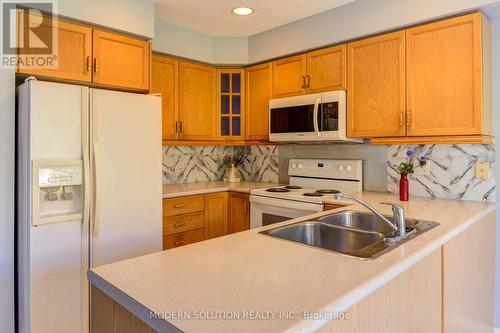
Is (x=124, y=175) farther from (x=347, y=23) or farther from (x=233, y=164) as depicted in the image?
(x=347, y=23)

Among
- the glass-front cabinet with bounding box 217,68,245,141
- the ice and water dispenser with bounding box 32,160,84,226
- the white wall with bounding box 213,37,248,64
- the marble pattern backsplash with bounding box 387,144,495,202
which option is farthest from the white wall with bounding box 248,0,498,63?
the ice and water dispenser with bounding box 32,160,84,226

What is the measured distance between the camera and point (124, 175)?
6.84ft

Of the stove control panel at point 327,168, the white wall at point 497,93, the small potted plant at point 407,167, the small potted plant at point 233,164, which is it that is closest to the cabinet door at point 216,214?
the small potted plant at point 233,164

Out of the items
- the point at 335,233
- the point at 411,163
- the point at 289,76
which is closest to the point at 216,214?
the point at 289,76

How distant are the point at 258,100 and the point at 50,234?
2.20 meters

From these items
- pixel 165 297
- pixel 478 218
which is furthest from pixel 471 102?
pixel 165 297

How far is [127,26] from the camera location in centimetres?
239

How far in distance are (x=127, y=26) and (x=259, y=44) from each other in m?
1.32

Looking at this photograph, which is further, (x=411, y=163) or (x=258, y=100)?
(x=258, y=100)

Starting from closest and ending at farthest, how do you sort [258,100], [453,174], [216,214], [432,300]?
[432,300] < [453,174] < [216,214] < [258,100]

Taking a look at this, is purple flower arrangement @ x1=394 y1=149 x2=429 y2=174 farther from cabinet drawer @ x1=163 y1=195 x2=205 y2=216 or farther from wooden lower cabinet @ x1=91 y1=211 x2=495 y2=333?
cabinet drawer @ x1=163 y1=195 x2=205 y2=216
